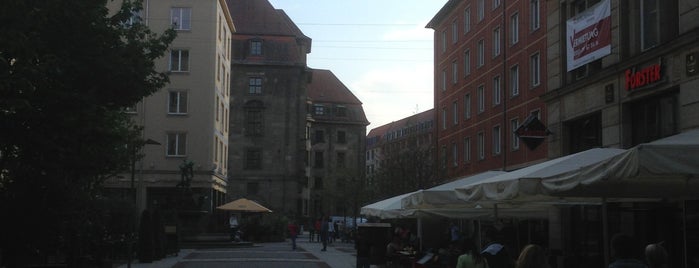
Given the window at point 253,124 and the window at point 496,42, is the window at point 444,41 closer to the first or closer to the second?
the window at point 496,42

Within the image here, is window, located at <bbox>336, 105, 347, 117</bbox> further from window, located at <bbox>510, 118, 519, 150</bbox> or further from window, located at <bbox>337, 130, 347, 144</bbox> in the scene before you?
window, located at <bbox>510, 118, 519, 150</bbox>

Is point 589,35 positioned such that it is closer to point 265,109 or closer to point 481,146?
point 481,146

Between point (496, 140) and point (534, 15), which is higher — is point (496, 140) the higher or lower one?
the lower one

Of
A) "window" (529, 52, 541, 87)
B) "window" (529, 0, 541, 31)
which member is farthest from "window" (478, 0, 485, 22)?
"window" (529, 52, 541, 87)

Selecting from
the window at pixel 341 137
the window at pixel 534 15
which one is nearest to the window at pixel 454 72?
the window at pixel 534 15

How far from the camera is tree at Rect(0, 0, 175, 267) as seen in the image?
47.5 ft

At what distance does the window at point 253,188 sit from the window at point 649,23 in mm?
61688

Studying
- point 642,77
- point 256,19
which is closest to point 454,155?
point 256,19

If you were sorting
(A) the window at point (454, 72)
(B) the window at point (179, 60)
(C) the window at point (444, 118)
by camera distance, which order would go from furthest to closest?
(B) the window at point (179, 60) < (C) the window at point (444, 118) < (A) the window at point (454, 72)

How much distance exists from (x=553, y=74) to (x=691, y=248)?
8.10m

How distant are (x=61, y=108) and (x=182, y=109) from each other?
1657 inches

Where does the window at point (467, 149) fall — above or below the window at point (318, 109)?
below

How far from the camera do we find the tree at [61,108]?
571 inches

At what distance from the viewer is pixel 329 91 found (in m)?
113
